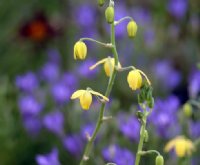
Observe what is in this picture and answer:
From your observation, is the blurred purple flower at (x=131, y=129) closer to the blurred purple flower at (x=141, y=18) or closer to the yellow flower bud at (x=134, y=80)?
the yellow flower bud at (x=134, y=80)

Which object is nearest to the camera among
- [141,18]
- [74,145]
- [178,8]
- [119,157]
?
[119,157]

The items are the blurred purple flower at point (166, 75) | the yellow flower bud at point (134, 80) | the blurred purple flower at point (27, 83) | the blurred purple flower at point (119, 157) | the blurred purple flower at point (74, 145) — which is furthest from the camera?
the blurred purple flower at point (166, 75)

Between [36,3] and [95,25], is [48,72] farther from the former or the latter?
[36,3]

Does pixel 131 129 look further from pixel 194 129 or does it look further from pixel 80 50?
pixel 80 50

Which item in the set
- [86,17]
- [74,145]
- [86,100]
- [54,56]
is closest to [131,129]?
[74,145]

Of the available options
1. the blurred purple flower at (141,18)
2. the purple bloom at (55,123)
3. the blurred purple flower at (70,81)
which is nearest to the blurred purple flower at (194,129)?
the purple bloom at (55,123)

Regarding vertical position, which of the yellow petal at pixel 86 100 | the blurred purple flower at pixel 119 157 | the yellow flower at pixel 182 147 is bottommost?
the blurred purple flower at pixel 119 157

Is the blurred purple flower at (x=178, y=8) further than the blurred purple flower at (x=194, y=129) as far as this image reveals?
Answer: Yes
